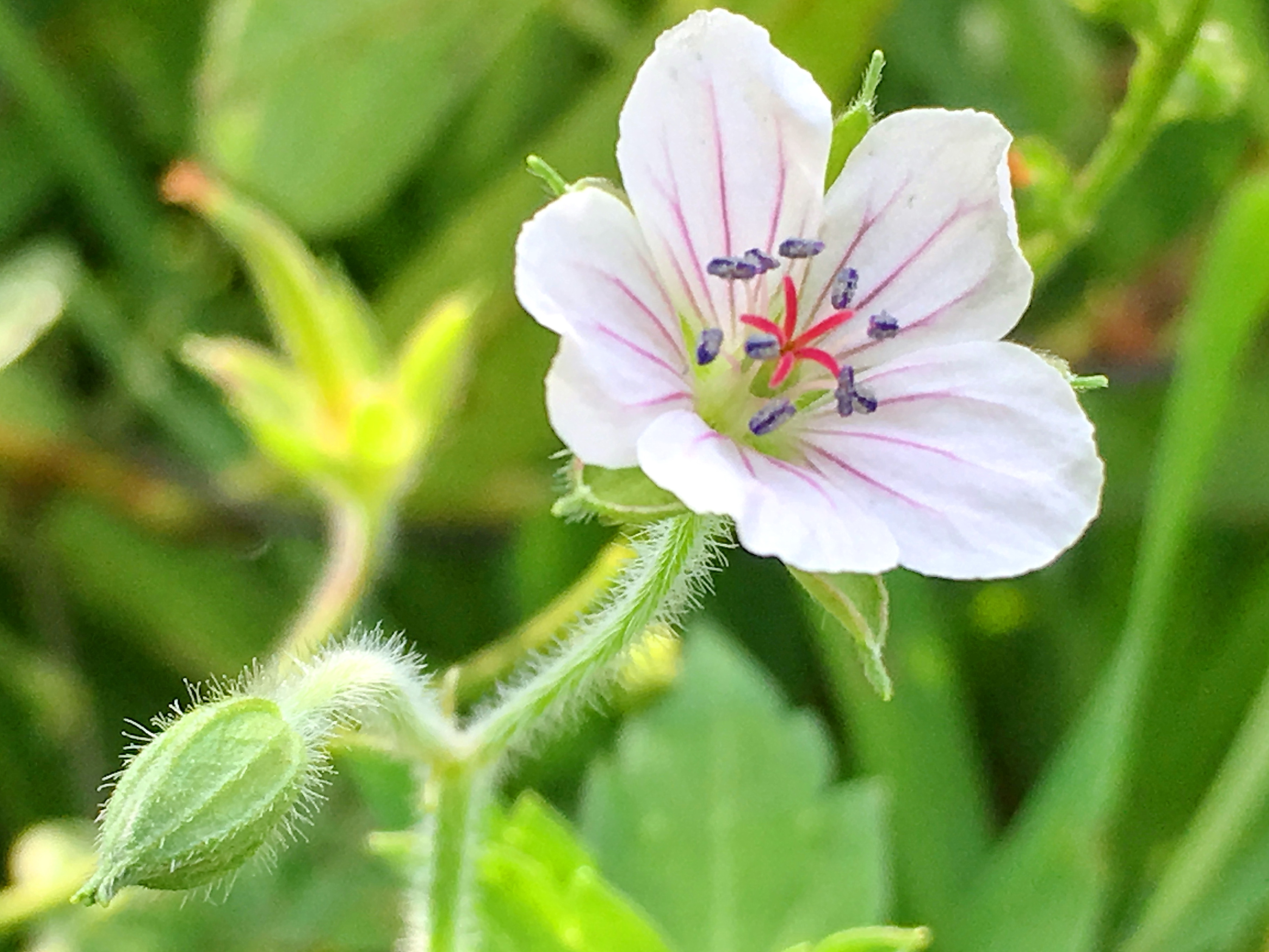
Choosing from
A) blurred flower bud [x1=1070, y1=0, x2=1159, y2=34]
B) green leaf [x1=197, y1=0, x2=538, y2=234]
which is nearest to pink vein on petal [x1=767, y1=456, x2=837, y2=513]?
blurred flower bud [x1=1070, y1=0, x2=1159, y2=34]

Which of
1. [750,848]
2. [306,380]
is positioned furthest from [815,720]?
[306,380]

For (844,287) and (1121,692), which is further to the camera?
(1121,692)

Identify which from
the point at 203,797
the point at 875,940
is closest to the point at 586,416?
the point at 203,797

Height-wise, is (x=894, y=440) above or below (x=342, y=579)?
above

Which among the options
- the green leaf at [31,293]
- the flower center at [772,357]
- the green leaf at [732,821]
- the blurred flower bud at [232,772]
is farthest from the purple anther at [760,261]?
the green leaf at [31,293]

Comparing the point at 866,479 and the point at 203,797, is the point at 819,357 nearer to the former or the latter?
the point at 866,479

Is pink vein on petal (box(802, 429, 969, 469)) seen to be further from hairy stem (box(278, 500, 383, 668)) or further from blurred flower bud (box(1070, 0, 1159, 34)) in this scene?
hairy stem (box(278, 500, 383, 668))
